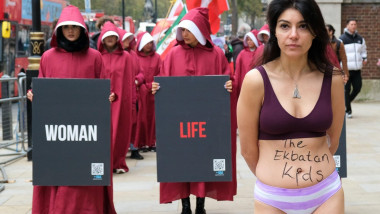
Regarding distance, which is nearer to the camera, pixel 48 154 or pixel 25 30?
pixel 48 154

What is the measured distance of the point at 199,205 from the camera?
6.58 m

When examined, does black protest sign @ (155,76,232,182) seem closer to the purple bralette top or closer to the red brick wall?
the purple bralette top

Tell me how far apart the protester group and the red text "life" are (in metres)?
0.39

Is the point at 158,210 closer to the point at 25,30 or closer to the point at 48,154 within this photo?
the point at 48,154

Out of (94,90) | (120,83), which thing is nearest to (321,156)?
(94,90)

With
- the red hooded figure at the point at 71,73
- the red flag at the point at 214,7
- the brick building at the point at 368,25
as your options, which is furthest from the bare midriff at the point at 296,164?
the brick building at the point at 368,25

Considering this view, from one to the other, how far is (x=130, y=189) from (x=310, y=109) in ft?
16.7

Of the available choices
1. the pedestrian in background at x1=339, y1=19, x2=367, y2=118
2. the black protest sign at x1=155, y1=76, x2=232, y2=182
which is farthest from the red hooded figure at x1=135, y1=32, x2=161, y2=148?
the pedestrian in background at x1=339, y1=19, x2=367, y2=118

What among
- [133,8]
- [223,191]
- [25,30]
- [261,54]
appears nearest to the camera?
[261,54]

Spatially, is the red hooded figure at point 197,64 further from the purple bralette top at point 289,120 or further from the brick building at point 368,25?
the brick building at point 368,25

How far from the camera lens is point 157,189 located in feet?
26.2

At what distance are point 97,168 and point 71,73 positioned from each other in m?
0.97

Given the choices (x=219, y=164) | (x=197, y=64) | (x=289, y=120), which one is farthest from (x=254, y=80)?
(x=197, y=64)

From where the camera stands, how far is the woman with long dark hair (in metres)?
3.15
